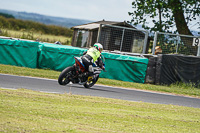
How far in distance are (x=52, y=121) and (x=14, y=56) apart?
11598 millimetres

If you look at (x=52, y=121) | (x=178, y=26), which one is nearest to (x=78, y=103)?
(x=52, y=121)

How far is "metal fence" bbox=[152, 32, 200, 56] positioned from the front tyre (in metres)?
8.31

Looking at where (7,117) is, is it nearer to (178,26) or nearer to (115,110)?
(115,110)

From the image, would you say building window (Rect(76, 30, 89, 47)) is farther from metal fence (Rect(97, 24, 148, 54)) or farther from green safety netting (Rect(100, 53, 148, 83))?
green safety netting (Rect(100, 53, 148, 83))

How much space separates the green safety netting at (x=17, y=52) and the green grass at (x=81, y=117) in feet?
26.6

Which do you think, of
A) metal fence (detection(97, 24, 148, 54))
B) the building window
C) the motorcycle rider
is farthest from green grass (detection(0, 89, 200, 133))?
the building window

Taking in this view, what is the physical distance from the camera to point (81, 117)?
6.89 m

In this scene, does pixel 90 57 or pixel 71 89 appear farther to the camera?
pixel 90 57

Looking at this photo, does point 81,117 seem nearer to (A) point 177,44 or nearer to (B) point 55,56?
(B) point 55,56

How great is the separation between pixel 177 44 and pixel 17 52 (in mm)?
8327

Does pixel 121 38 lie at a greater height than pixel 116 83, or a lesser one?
greater

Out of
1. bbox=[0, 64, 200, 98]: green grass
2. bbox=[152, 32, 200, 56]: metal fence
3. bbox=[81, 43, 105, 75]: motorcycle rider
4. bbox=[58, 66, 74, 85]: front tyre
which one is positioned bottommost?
→ bbox=[0, 64, 200, 98]: green grass

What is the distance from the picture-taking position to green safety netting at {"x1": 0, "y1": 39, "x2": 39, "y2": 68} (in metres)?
17.1

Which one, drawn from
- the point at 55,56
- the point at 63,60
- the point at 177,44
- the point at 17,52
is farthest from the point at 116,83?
the point at 17,52
